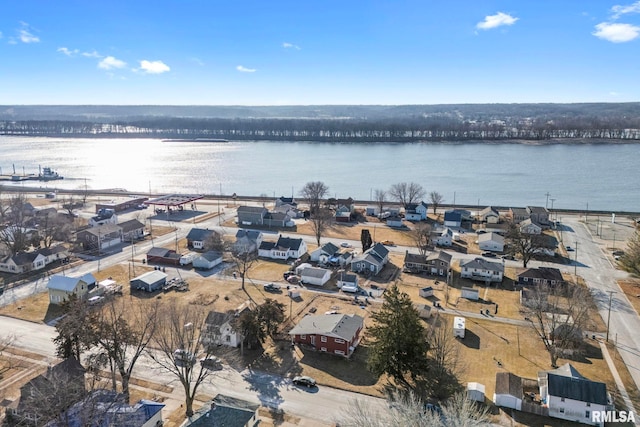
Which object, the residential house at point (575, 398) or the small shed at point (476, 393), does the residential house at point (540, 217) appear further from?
the small shed at point (476, 393)

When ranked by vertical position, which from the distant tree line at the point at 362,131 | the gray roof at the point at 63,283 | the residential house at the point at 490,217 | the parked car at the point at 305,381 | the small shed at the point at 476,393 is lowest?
the parked car at the point at 305,381

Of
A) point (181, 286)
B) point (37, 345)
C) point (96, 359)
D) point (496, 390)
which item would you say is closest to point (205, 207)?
point (181, 286)

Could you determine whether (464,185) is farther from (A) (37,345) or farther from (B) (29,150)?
(B) (29,150)

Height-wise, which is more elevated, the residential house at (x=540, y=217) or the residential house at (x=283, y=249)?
the residential house at (x=540, y=217)

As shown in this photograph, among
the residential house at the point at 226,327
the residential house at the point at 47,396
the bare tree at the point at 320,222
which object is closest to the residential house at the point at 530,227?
the bare tree at the point at 320,222

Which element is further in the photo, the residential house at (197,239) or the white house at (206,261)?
the residential house at (197,239)

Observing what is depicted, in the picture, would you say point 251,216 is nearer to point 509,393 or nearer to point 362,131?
point 509,393

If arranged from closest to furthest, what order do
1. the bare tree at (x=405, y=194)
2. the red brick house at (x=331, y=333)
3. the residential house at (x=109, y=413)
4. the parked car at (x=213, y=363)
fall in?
the residential house at (x=109, y=413), the parked car at (x=213, y=363), the red brick house at (x=331, y=333), the bare tree at (x=405, y=194)
